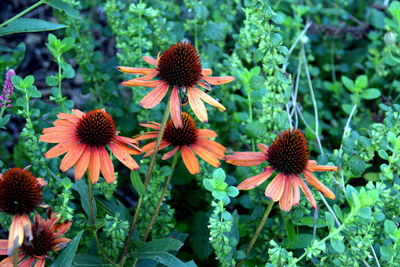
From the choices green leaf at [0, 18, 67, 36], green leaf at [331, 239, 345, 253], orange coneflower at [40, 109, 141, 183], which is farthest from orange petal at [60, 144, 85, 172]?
green leaf at [331, 239, 345, 253]

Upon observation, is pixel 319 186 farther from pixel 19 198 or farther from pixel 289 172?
pixel 19 198

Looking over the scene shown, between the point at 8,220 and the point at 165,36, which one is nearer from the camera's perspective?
the point at 8,220

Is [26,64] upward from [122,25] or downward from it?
downward

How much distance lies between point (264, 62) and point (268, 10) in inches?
7.1

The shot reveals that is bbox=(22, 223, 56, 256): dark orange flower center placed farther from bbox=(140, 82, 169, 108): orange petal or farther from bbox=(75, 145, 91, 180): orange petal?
bbox=(140, 82, 169, 108): orange petal

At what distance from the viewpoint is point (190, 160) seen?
4.54 ft

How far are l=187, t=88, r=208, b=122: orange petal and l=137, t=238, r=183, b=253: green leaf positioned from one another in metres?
0.35

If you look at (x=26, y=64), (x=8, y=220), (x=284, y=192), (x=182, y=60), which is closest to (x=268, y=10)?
(x=182, y=60)

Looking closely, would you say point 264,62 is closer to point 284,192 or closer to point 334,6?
point 284,192

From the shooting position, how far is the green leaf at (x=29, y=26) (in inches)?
56.1

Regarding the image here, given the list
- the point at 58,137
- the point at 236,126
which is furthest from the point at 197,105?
the point at 236,126

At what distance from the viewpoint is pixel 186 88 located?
1.31 m

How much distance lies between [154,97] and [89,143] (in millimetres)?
219

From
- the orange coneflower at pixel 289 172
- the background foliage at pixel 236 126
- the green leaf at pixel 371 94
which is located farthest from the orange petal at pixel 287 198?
the green leaf at pixel 371 94
